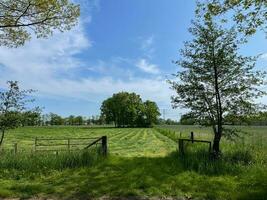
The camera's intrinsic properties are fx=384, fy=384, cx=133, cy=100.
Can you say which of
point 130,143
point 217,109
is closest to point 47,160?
point 217,109

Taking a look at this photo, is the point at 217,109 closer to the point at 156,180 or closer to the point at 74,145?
the point at 156,180

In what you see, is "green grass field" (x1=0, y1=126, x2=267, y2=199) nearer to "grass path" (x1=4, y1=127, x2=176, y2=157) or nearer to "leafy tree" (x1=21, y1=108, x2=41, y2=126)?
Answer: "leafy tree" (x1=21, y1=108, x2=41, y2=126)

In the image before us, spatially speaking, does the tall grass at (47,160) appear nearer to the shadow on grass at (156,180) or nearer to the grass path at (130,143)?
the shadow on grass at (156,180)

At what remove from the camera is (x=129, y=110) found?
149 m

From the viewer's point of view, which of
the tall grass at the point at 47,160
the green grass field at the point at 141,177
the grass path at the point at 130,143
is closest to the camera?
the green grass field at the point at 141,177

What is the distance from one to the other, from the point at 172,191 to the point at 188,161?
12.9 feet

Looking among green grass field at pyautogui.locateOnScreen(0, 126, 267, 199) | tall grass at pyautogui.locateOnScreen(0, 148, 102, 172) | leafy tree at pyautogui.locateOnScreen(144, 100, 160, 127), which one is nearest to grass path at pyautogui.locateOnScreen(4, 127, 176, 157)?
tall grass at pyautogui.locateOnScreen(0, 148, 102, 172)

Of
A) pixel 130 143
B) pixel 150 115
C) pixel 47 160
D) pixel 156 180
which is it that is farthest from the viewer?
pixel 150 115

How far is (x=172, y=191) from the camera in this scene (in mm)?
11148

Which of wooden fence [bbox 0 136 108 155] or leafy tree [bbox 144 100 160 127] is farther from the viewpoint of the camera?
leafy tree [bbox 144 100 160 127]

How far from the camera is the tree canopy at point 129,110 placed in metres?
148

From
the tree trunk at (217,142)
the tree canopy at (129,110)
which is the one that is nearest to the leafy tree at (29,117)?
the tree trunk at (217,142)

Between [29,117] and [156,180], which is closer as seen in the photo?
[156,180]

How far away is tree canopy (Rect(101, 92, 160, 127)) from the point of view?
14825 cm
